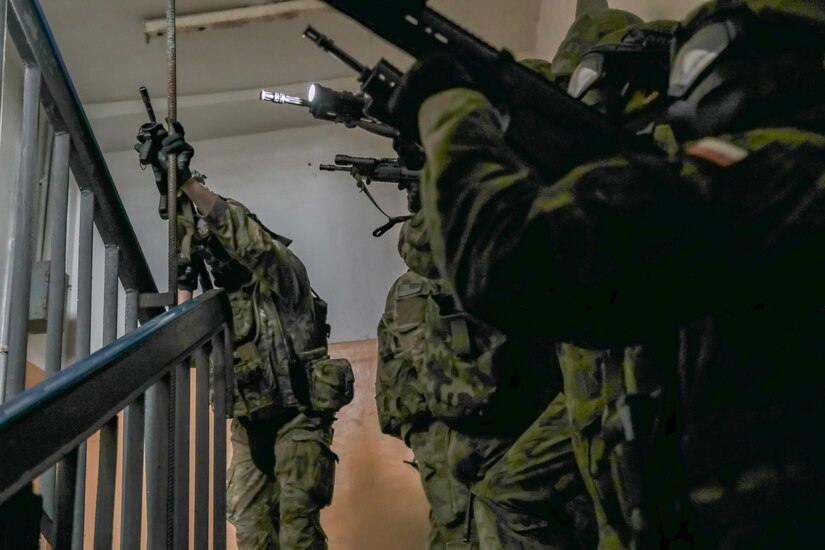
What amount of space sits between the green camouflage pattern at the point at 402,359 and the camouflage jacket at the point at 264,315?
0.94 ft

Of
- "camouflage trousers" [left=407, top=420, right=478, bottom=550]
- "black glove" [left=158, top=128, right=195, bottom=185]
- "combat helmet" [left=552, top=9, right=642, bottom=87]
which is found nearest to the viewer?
"combat helmet" [left=552, top=9, right=642, bottom=87]

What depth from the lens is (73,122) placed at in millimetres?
1306

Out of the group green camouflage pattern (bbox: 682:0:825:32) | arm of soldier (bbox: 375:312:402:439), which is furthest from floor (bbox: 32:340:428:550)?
green camouflage pattern (bbox: 682:0:825:32)

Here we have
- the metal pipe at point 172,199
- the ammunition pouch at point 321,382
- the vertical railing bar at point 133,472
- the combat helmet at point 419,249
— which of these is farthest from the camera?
the ammunition pouch at point 321,382

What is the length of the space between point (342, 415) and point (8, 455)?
270 centimetres

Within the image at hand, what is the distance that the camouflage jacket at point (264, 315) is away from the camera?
2539 millimetres

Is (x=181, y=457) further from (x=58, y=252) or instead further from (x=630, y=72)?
(x=630, y=72)

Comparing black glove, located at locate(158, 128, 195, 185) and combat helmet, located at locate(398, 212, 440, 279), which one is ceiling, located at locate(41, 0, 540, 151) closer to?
black glove, located at locate(158, 128, 195, 185)

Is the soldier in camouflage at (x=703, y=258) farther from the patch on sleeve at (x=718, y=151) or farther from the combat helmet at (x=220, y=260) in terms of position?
the combat helmet at (x=220, y=260)

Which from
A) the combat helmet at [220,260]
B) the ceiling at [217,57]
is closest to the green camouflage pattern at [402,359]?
the combat helmet at [220,260]

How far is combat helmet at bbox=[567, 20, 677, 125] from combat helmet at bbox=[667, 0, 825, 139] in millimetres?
162

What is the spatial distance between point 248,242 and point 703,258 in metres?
1.90

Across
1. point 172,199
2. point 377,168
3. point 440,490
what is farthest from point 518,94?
point 377,168

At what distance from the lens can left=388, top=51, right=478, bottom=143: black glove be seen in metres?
0.85
